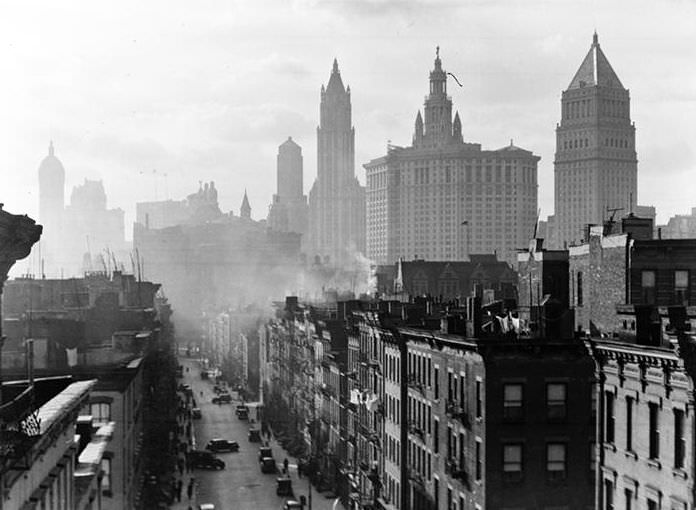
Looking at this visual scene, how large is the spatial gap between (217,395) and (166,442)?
68.7 meters

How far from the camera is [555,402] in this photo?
41781 millimetres

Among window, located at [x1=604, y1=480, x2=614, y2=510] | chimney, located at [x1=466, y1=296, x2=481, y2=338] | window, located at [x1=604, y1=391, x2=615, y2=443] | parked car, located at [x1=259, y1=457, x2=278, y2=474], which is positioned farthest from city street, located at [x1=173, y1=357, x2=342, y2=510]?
window, located at [x1=604, y1=391, x2=615, y2=443]

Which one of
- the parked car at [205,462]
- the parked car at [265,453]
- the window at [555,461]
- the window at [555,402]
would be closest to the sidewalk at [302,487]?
the parked car at [265,453]

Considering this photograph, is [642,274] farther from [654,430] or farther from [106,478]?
[106,478]

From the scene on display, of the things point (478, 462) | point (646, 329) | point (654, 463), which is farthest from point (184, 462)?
point (654, 463)

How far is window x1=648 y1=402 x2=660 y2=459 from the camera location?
91.6ft

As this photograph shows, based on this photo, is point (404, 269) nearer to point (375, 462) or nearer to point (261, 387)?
point (261, 387)

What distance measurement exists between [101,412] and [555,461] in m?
23.2

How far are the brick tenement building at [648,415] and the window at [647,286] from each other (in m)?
15.8

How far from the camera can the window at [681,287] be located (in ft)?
160

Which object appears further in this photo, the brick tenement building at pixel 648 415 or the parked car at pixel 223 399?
the parked car at pixel 223 399

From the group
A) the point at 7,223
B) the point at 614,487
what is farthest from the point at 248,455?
the point at 7,223

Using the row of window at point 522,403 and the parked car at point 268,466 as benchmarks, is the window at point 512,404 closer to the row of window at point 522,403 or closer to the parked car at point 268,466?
the row of window at point 522,403

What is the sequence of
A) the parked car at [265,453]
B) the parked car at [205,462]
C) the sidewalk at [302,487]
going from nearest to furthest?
the sidewalk at [302,487]
the parked car at [205,462]
the parked car at [265,453]
